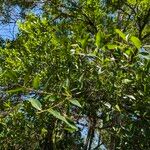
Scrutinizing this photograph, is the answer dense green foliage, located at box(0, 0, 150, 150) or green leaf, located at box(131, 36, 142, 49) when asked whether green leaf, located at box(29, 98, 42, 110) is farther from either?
green leaf, located at box(131, 36, 142, 49)

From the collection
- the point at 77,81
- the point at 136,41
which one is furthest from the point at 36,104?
the point at 77,81

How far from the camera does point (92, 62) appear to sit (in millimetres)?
3215

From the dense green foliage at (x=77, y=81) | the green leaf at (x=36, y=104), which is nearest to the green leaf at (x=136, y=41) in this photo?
the dense green foliage at (x=77, y=81)

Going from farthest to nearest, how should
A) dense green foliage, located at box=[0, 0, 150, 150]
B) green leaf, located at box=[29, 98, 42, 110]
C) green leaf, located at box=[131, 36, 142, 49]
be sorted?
dense green foliage, located at box=[0, 0, 150, 150], green leaf, located at box=[131, 36, 142, 49], green leaf, located at box=[29, 98, 42, 110]

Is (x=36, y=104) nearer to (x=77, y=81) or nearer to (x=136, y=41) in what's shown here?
(x=136, y=41)

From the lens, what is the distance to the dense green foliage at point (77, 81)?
99.7 inches

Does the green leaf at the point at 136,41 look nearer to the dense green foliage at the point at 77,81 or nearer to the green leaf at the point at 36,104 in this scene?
the dense green foliage at the point at 77,81

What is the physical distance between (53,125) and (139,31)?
2443 mm

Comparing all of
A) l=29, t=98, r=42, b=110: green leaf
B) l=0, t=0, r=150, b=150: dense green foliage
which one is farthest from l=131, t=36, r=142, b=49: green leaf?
l=29, t=98, r=42, b=110: green leaf

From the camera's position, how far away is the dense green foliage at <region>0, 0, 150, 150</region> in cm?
253

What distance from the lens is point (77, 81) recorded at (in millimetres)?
3168

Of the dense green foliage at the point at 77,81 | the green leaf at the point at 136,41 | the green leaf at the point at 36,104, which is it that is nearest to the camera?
the green leaf at the point at 36,104

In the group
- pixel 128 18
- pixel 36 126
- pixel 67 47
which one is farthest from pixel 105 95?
pixel 128 18

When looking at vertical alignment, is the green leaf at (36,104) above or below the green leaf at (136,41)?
below
